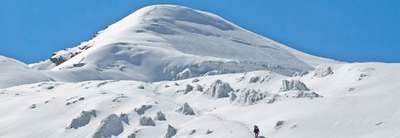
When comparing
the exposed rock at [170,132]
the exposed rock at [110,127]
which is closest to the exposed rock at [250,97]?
the exposed rock at [170,132]

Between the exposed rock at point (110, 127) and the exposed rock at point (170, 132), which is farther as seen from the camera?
the exposed rock at point (110, 127)

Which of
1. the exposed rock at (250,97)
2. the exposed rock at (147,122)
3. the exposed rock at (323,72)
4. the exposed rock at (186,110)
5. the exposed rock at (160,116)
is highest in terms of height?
the exposed rock at (323,72)

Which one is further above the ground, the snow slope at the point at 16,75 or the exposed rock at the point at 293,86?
the snow slope at the point at 16,75

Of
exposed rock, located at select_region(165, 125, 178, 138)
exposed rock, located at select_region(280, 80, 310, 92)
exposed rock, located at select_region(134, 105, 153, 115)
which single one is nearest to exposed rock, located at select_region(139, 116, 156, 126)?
exposed rock, located at select_region(165, 125, 178, 138)

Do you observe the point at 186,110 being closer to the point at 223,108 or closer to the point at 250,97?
the point at 223,108

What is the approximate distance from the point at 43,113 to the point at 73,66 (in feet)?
350

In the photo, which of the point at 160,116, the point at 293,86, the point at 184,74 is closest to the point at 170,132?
the point at 160,116

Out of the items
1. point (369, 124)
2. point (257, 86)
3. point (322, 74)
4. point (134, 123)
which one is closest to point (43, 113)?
point (134, 123)

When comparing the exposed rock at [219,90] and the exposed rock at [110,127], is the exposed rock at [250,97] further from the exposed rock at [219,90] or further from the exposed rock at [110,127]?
the exposed rock at [110,127]

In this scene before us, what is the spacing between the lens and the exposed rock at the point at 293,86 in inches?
3393

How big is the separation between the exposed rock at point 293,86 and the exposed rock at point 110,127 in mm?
18150

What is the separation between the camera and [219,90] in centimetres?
9169

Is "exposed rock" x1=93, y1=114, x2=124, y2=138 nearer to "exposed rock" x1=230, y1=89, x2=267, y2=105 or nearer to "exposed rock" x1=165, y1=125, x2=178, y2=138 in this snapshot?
"exposed rock" x1=165, y1=125, x2=178, y2=138

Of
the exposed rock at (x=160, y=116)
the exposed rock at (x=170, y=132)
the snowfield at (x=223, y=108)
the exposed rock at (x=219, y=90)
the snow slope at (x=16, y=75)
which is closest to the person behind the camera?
the snowfield at (x=223, y=108)
